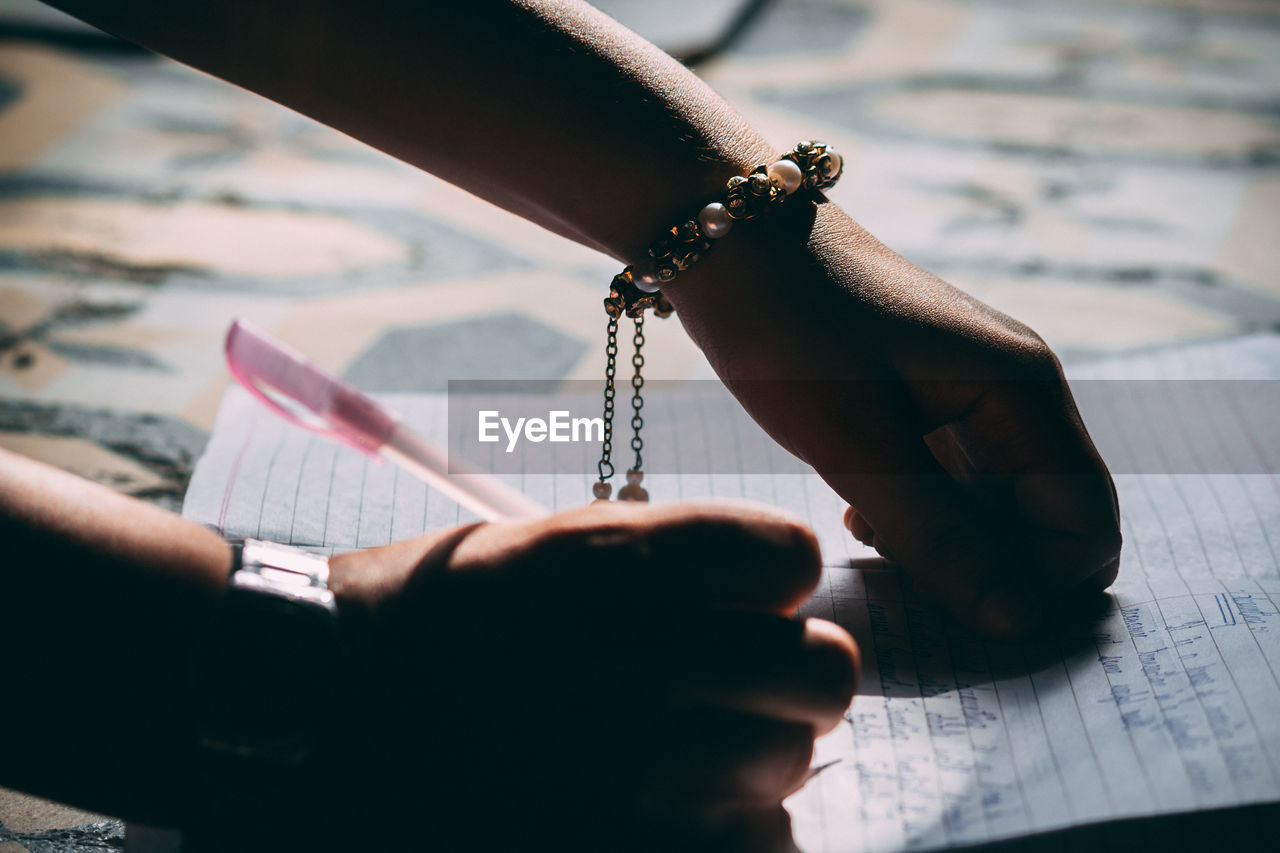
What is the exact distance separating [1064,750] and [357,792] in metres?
0.23

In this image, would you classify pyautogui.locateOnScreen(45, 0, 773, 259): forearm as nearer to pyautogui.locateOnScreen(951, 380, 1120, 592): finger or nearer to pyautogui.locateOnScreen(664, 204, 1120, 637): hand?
pyautogui.locateOnScreen(664, 204, 1120, 637): hand

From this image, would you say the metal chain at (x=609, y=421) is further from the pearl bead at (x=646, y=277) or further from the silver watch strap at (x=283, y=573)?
the silver watch strap at (x=283, y=573)

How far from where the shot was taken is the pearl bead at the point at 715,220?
1.30ft

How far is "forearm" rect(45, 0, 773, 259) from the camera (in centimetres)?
40

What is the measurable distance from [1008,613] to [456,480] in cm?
24

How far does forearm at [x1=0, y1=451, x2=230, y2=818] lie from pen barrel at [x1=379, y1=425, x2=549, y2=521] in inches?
6.1

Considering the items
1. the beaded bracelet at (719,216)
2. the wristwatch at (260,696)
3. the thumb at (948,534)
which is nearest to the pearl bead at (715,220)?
the beaded bracelet at (719,216)

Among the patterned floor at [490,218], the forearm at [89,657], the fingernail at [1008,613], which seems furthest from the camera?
the patterned floor at [490,218]

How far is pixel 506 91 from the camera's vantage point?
41cm

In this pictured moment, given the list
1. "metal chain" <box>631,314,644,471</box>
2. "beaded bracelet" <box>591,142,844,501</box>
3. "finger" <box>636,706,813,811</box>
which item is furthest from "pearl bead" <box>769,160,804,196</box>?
"finger" <box>636,706,813,811</box>

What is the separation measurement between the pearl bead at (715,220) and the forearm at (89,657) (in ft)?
0.75

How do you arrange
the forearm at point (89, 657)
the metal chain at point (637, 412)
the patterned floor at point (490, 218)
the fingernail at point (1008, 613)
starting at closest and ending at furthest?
the forearm at point (89, 657)
the fingernail at point (1008, 613)
the metal chain at point (637, 412)
the patterned floor at point (490, 218)

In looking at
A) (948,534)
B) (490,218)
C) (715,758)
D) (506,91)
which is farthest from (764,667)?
(490,218)

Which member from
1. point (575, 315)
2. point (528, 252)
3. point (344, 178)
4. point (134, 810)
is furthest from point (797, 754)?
point (344, 178)
